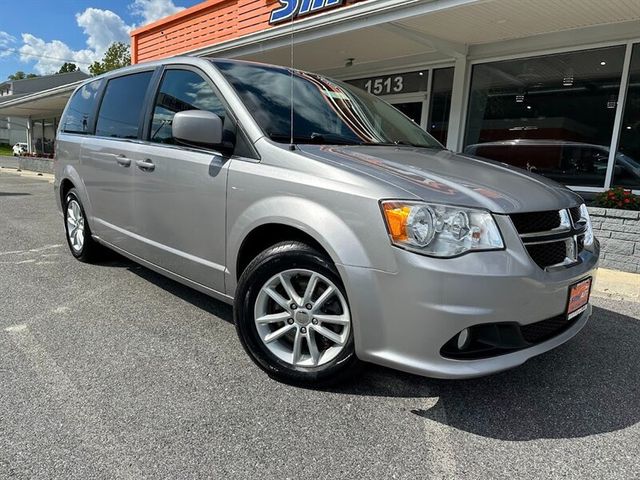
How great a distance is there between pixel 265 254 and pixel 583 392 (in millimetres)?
1907

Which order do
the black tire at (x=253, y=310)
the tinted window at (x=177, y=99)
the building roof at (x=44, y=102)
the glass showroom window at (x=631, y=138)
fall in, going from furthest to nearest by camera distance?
the building roof at (x=44, y=102)
the glass showroom window at (x=631, y=138)
the tinted window at (x=177, y=99)
the black tire at (x=253, y=310)

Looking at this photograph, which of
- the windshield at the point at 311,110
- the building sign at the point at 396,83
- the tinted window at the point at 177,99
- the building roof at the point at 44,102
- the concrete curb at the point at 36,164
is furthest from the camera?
the concrete curb at the point at 36,164

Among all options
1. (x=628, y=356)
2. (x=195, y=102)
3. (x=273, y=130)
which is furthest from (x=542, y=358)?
(x=195, y=102)

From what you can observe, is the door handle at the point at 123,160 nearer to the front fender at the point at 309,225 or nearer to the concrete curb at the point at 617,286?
the front fender at the point at 309,225

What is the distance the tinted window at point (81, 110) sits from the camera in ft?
14.7

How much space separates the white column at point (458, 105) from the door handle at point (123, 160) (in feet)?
19.5

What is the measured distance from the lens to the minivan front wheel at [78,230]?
4.62m

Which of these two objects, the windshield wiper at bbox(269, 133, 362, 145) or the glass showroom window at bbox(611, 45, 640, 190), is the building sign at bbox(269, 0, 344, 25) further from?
the windshield wiper at bbox(269, 133, 362, 145)

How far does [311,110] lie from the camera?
121 inches

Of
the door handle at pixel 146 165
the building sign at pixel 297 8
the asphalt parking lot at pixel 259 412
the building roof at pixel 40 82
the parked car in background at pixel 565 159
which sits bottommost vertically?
the asphalt parking lot at pixel 259 412

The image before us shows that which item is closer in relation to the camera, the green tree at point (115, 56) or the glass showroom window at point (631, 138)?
the glass showroom window at point (631, 138)

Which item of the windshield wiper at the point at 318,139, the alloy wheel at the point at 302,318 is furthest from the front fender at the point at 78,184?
the alloy wheel at the point at 302,318

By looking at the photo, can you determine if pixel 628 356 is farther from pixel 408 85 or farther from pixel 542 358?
pixel 408 85

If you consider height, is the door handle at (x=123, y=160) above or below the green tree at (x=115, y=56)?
below
